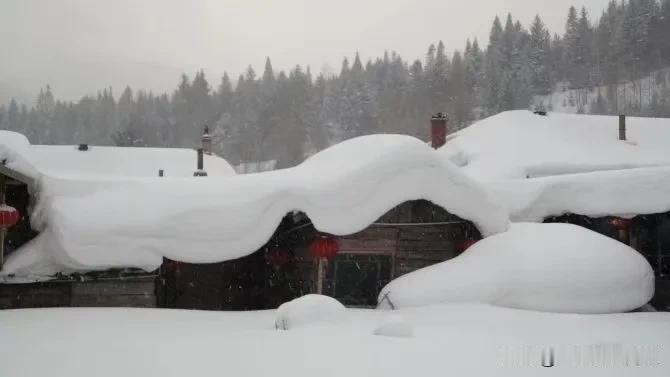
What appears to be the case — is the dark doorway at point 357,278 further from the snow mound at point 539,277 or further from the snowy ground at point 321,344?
the snowy ground at point 321,344

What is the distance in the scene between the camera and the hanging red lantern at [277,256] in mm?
11820

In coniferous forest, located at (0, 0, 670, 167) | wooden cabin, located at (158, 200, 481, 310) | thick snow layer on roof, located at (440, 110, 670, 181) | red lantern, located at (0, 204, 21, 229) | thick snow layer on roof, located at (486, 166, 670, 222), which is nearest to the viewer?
red lantern, located at (0, 204, 21, 229)

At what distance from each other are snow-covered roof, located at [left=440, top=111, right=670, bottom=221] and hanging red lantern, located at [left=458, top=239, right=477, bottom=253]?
233 cm

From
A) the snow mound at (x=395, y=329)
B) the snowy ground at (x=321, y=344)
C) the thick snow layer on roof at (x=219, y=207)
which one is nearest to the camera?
the snowy ground at (x=321, y=344)

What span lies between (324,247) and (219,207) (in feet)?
7.50

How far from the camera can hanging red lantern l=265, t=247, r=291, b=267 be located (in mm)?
11820

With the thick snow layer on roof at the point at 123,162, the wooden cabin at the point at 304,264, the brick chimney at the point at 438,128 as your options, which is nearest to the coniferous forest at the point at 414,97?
the thick snow layer on roof at the point at 123,162

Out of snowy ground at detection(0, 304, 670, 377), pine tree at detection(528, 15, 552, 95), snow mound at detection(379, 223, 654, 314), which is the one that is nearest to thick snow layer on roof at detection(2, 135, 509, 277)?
snow mound at detection(379, 223, 654, 314)

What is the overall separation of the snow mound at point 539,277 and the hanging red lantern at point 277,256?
2.52m

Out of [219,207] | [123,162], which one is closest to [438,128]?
[219,207]

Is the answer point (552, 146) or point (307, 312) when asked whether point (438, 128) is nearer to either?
point (552, 146)


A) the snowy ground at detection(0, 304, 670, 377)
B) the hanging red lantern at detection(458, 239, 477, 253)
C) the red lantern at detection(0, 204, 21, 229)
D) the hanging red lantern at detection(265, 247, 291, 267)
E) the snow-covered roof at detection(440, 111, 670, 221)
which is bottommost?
the snowy ground at detection(0, 304, 670, 377)

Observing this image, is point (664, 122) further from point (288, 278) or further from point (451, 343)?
point (451, 343)

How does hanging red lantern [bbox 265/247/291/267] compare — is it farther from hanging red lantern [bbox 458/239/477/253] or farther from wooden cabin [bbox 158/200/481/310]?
hanging red lantern [bbox 458/239/477/253]
